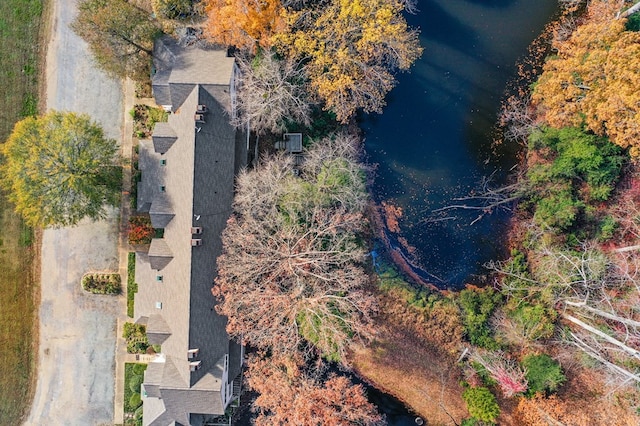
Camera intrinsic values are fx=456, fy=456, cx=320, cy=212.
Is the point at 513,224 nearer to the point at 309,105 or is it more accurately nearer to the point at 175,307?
the point at 309,105

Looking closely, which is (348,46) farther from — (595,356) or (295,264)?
(595,356)

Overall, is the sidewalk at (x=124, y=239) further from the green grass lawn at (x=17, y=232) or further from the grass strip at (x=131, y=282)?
the green grass lawn at (x=17, y=232)

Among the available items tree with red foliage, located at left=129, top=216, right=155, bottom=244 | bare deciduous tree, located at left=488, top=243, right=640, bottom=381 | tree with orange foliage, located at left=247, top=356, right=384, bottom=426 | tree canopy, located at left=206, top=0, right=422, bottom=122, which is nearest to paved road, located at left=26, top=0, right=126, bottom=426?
tree with red foliage, located at left=129, top=216, right=155, bottom=244

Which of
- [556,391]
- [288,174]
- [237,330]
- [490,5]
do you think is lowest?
[556,391]

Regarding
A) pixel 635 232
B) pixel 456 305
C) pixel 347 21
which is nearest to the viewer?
pixel 347 21

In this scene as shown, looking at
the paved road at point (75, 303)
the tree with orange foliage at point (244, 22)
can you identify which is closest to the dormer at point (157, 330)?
the paved road at point (75, 303)

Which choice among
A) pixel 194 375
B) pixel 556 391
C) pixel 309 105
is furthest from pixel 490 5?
pixel 194 375
